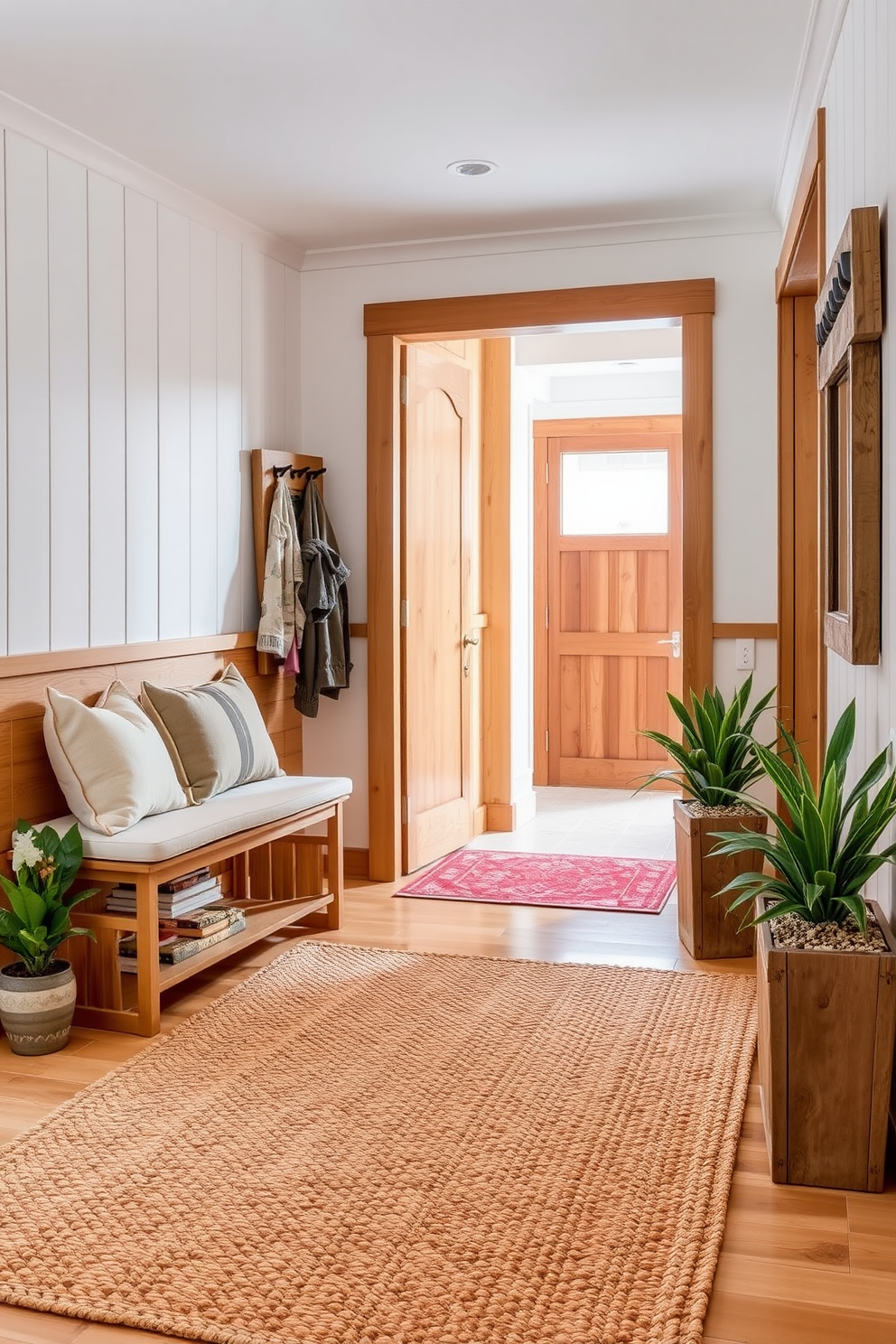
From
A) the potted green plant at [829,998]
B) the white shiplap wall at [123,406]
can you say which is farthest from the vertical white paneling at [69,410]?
the potted green plant at [829,998]

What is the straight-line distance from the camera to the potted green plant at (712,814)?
3668 millimetres

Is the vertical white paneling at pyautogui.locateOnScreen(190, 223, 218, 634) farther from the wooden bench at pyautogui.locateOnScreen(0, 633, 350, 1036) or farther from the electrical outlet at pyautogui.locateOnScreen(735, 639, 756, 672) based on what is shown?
the electrical outlet at pyautogui.locateOnScreen(735, 639, 756, 672)

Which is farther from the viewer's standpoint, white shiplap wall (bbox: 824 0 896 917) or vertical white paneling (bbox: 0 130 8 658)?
vertical white paneling (bbox: 0 130 8 658)

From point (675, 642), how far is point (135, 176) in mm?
4101

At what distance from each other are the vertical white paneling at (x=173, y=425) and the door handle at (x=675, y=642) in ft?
11.6

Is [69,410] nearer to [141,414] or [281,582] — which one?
[141,414]

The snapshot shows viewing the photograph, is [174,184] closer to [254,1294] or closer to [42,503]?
[42,503]

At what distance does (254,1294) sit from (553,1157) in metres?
0.69

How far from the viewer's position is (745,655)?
449 centimetres

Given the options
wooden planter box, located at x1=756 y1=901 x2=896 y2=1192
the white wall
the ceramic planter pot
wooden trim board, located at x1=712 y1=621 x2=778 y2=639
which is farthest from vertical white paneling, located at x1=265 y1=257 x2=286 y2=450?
wooden planter box, located at x1=756 y1=901 x2=896 y2=1192

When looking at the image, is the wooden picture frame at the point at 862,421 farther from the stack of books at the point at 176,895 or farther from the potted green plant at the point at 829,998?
the stack of books at the point at 176,895

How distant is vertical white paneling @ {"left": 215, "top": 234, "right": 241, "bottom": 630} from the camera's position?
14.5 feet

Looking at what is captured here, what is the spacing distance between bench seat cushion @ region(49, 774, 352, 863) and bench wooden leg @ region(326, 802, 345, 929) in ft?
0.34

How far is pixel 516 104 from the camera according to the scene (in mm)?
3436
